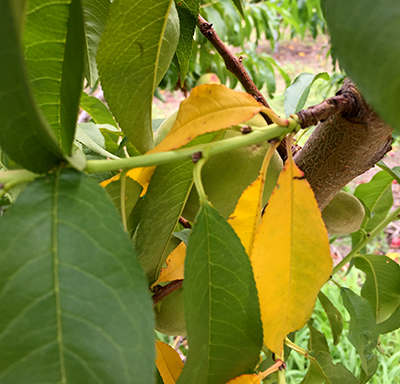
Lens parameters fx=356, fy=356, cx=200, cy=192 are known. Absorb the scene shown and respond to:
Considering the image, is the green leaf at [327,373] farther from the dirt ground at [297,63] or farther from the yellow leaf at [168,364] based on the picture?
the dirt ground at [297,63]

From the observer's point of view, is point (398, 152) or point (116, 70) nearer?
point (116, 70)

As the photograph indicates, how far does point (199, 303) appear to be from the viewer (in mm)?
296

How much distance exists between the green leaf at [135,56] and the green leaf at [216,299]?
6.0 inches

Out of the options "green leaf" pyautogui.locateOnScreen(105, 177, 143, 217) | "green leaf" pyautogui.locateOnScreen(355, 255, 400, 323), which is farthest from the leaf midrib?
"green leaf" pyautogui.locateOnScreen(355, 255, 400, 323)

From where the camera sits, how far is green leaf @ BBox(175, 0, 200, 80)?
0.47m

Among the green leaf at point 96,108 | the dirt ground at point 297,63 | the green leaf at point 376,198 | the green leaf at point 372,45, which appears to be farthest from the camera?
the dirt ground at point 297,63

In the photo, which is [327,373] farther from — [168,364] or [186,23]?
[186,23]

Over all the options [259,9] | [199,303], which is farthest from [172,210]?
[259,9]

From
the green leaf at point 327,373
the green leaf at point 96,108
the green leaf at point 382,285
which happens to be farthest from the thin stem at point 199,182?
the green leaf at point 382,285

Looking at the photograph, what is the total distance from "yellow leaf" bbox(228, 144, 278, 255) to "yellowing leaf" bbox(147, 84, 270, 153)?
61 mm

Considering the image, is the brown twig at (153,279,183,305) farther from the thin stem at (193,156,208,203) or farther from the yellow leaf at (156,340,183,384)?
the thin stem at (193,156,208,203)

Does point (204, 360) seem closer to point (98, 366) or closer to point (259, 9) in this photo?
point (98, 366)

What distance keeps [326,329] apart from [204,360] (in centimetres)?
182

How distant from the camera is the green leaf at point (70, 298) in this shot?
8.8 inches
